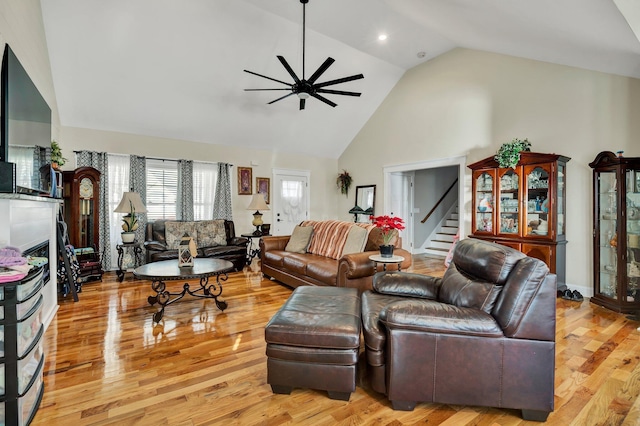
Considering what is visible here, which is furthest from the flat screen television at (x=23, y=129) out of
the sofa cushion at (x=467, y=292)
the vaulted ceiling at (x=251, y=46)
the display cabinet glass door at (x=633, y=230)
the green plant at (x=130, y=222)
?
the display cabinet glass door at (x=633, y=230)

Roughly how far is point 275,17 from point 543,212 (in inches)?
182

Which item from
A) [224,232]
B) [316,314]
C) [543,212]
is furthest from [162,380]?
[543,212]

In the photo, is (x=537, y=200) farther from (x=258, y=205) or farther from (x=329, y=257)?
(x=258, y=205)

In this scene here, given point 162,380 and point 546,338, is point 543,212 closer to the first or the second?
point 546,338

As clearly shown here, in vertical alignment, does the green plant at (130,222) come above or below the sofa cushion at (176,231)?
above

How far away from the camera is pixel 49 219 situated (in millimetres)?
3264

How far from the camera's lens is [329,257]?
4332 mm

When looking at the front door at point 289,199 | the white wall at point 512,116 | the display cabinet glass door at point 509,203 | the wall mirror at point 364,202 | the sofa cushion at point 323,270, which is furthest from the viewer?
the front door at point 289,199

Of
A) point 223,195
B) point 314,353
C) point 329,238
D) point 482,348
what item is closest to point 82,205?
point 223,195

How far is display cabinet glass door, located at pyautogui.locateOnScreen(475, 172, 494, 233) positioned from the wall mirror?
2.64m

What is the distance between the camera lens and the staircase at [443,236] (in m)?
7.54

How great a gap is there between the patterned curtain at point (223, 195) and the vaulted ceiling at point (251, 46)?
64 cm

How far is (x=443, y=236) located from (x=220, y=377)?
682cm

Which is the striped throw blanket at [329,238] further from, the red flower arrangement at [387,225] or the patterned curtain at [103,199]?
the patterned curtain at [103,199]
